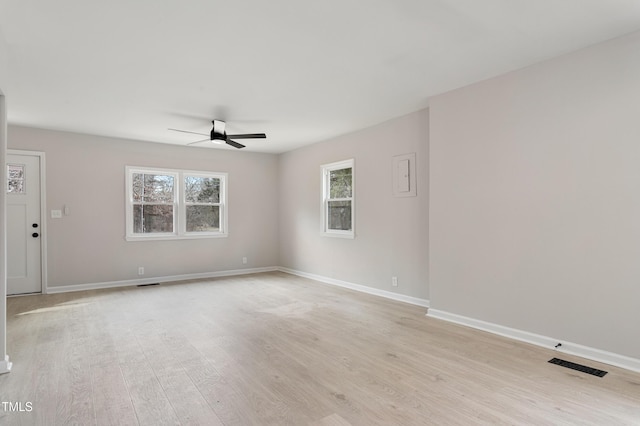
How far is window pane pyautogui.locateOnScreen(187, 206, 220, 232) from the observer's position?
7066mm

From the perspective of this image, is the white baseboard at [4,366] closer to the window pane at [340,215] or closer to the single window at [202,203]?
Result: the single window at [202,203]

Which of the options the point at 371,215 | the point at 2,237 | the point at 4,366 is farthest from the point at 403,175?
the point at 4,366

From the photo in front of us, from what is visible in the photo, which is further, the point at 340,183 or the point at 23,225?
the point at 340,183

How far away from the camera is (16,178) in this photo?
18.0ft

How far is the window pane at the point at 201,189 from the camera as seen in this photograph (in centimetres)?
702

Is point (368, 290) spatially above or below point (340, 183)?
below

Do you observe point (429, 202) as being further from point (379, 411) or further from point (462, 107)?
point (379, 411)

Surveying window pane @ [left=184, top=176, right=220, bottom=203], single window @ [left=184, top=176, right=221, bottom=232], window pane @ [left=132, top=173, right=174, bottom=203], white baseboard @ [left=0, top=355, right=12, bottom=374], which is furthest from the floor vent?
window pane @ [left=132, top=173, right=174, bottom=203]

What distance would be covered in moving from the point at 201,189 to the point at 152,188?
2.99 feet

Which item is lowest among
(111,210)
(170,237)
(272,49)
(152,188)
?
(170,237)

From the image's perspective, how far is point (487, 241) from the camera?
3.73m

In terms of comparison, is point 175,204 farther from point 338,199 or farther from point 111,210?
point 338,199

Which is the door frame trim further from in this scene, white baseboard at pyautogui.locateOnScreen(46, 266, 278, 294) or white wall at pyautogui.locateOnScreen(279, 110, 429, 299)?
white wall at pyautogui.locateOnScreen(279, 110, 429, 299)

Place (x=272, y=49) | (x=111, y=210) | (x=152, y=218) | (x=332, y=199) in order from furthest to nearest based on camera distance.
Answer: (x=152, y=218) → (x=332, y=199) → (x=111, y=210) → (x=272, y=49)
